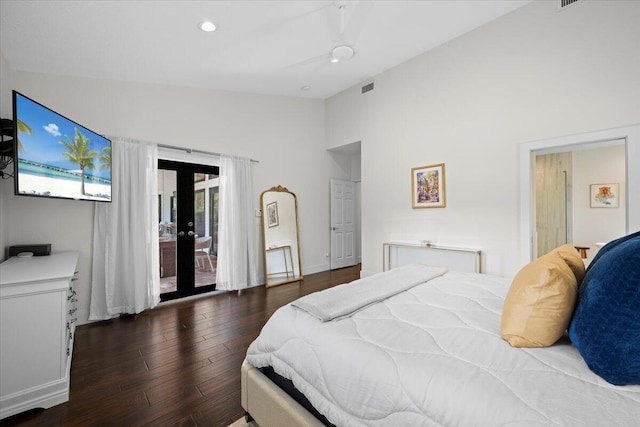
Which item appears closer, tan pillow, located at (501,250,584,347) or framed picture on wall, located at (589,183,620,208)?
tan pillow, located at (501,250,584,347)

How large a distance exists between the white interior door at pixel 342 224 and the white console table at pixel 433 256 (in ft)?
4.95

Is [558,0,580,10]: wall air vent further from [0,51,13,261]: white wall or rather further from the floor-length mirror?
[0,51,13,261]: white wall

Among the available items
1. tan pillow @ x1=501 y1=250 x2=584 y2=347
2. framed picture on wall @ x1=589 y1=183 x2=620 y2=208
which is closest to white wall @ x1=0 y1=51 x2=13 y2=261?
A: tan pillow @ x1=501 y1=250 x2=584 y2=347

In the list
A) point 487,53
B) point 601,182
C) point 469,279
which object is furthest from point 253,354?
point 601,182

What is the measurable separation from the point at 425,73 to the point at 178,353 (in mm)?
4640

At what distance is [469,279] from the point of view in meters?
2.17

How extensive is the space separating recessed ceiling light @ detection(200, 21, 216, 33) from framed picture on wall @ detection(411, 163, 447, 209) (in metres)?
3.16

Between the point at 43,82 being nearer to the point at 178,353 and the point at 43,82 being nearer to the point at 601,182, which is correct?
the point at 178,353

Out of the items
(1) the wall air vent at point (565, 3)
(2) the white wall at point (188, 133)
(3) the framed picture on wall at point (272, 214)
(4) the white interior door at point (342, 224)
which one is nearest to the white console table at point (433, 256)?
(4) the white interior door at point (342, 224)

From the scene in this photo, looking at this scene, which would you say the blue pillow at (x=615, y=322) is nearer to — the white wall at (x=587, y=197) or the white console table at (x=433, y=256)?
the white console table at (x=433, y=256)

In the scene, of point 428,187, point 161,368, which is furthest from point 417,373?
point 428,187

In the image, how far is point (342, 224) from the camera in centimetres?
609

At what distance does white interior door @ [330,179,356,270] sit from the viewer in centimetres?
588

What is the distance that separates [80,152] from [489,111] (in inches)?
181
